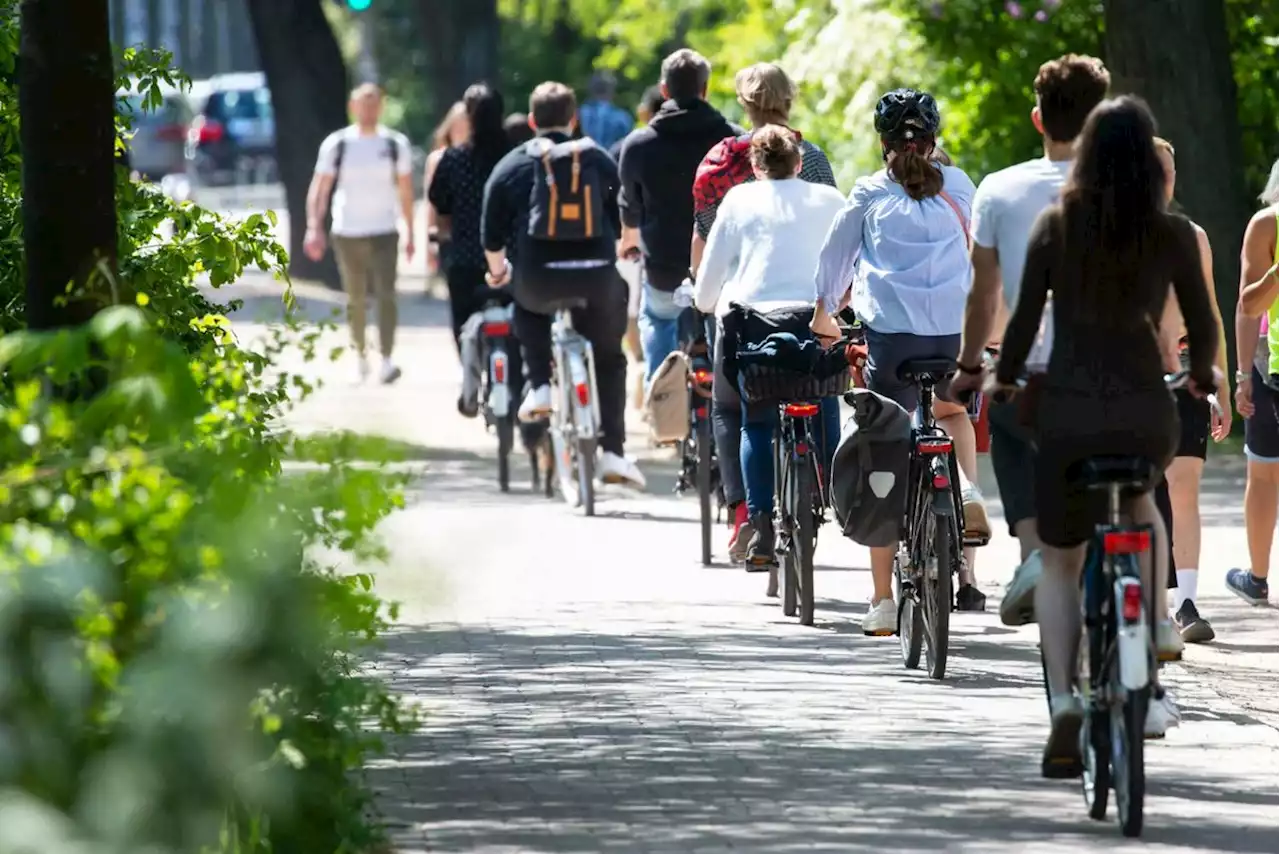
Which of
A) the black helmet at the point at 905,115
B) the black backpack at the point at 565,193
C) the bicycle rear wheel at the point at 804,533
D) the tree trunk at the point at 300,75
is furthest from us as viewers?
the tree trunk at the point at 300,75

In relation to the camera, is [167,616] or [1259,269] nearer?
[167,616]

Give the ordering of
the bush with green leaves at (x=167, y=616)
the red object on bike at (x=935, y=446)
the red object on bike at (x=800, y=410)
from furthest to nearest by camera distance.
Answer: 1. the red object on bike at (x=800, y=410)
2. the red object on bike at (x=935, y=446)
3. the bush with green leaves at (x=167, y=616)

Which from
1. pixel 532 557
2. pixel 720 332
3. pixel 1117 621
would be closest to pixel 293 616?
pixel 1117 621

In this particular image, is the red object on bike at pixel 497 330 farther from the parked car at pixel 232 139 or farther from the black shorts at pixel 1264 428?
the parked car at pixel 232 139

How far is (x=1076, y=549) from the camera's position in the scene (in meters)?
7.45

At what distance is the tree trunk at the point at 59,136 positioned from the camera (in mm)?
7051

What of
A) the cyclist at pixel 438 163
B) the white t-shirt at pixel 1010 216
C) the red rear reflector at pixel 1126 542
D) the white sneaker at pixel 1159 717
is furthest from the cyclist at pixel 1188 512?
the cyclist at pixel 438 163

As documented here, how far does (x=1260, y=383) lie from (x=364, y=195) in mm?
10857

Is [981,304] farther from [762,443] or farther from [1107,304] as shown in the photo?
[762,443]

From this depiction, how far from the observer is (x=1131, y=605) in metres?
6.93

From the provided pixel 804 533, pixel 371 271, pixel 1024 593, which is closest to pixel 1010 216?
pixel 1024 593

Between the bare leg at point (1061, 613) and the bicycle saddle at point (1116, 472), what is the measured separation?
36cm

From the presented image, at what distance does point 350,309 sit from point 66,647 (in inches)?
663

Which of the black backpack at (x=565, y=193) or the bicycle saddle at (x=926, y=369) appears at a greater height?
the black backpack at (x=565, y=193)
